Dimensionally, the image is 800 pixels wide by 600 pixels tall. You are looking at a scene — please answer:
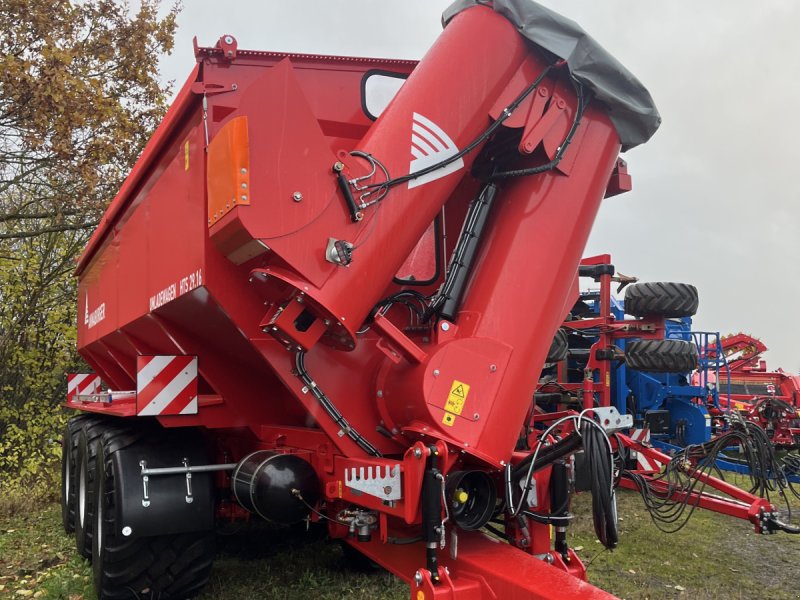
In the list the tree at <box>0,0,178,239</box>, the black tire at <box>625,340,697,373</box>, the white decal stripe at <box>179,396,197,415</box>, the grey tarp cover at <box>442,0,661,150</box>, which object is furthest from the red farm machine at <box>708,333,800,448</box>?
the tree at <box>0,0,178,239</box>

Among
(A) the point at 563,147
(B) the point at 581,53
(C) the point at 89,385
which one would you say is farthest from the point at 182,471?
(C) the point at 89,385

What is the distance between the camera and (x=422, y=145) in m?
2.74

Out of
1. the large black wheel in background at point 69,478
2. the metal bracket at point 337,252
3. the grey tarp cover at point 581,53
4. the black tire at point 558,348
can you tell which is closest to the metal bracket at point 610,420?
the metal bracket at point 337,252

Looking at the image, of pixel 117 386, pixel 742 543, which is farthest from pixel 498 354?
pixel 117 386

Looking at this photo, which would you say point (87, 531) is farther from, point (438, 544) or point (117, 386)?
point (438, 544)

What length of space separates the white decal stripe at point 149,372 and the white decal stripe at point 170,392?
9 cm

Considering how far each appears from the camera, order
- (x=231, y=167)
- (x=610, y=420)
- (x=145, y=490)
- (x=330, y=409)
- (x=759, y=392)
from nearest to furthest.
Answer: (x=231, y=167), (x=610, y=420), (x=330, y=409), (x=145, y=490), (x=759, y=392)

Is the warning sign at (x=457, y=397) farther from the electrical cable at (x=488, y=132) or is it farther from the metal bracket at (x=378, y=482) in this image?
the electrical cable at (x=488, y=132)

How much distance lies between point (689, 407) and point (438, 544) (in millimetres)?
6454

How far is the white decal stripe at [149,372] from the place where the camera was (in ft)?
11.7

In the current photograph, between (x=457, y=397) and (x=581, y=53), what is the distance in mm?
1578

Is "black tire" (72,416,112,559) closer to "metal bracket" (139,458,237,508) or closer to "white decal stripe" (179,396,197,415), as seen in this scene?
"metal bracket" (139,458,237,508)

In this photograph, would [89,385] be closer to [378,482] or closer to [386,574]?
[386,574]

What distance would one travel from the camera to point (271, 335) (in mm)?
2674
